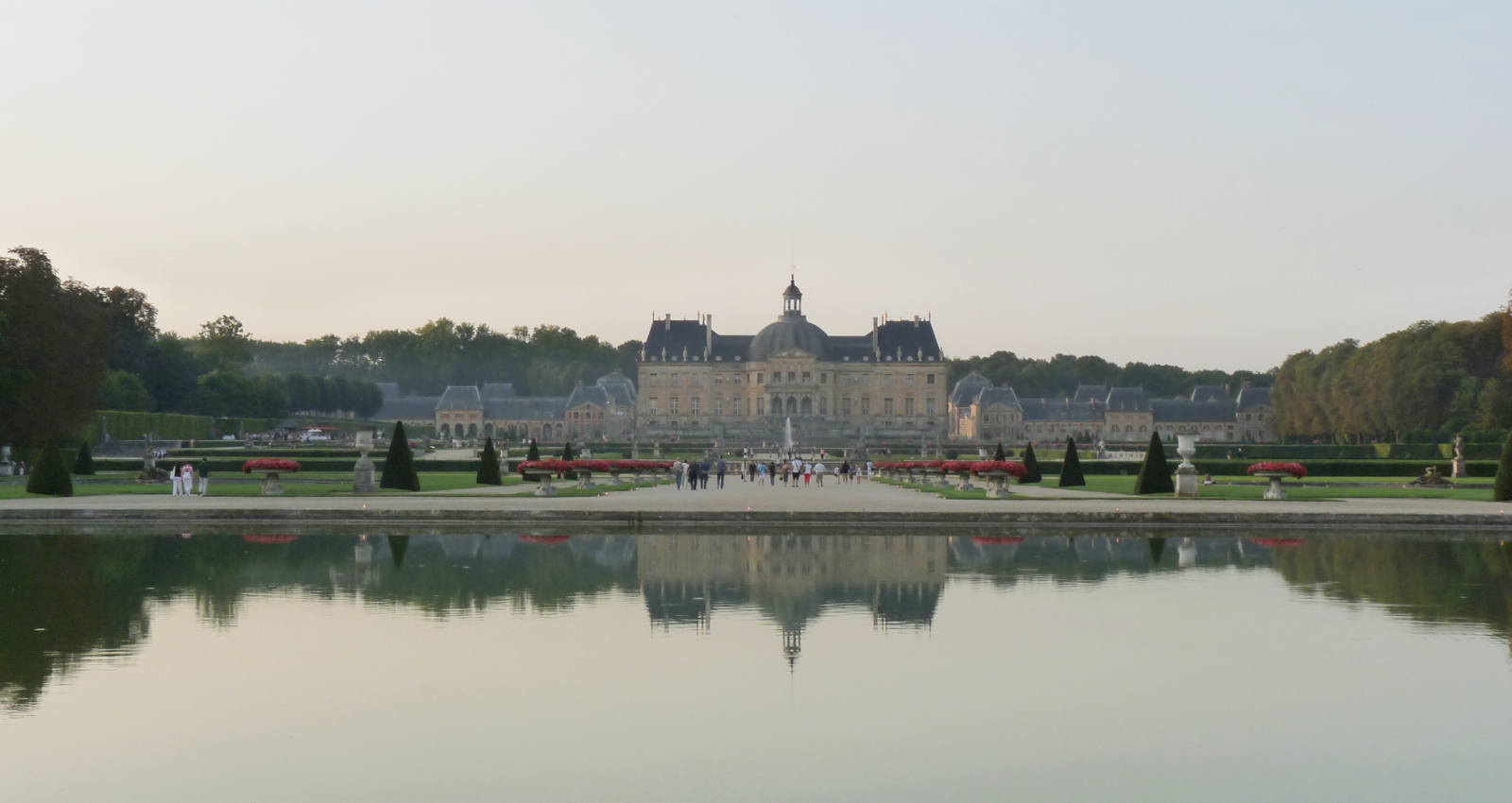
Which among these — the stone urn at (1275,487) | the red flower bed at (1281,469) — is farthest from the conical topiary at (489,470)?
the stone urn at (1275,487)

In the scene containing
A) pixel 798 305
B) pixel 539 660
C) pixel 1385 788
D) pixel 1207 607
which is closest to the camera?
pixel 1385 788

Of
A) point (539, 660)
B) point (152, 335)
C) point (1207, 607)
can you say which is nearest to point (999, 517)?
point (1207, 607)

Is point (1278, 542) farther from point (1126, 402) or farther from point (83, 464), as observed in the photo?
point (1126, 402)

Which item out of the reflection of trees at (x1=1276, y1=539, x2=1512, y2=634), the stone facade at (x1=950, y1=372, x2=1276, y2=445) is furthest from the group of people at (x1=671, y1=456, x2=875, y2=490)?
the stone facade at (x1=950, y1=372, x2=1276, y2=445)

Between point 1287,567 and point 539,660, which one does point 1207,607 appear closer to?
point 1287,567

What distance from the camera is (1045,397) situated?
11444 centimetres

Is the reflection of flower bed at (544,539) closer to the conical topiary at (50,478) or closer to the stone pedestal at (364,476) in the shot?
the stone pedestal at (364,476)

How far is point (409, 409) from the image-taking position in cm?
10875

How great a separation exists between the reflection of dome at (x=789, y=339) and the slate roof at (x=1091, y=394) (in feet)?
91.2

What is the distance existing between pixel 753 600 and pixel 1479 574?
7.15 m

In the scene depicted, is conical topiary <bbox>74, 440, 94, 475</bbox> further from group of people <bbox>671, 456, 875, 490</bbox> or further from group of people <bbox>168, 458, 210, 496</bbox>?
group of people <bbox>671, 456, 875, 490</bbox>

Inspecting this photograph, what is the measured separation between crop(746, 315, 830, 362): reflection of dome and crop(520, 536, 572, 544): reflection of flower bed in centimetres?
7005

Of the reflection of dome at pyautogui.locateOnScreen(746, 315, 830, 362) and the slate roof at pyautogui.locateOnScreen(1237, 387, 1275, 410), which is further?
the slate roof at pyautogui.locateOnScreen(1237, 387, 1275, 410)

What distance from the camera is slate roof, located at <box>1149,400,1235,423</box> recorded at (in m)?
107
